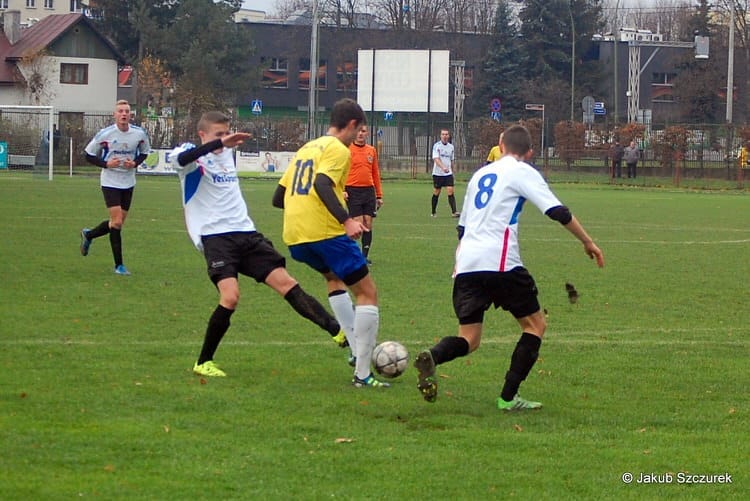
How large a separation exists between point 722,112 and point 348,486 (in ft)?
246

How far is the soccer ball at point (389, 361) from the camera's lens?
736cm

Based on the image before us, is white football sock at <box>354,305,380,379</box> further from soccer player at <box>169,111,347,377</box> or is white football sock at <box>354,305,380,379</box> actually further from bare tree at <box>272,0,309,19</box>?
bare tree at <box>272,0,309,19</box>

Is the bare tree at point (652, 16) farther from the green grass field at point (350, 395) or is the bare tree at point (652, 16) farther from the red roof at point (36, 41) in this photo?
the green grass field at point (350, 395)

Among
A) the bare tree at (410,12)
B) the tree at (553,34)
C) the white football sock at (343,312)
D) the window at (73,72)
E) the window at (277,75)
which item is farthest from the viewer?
the window at (277,75)

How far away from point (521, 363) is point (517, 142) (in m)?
1.35

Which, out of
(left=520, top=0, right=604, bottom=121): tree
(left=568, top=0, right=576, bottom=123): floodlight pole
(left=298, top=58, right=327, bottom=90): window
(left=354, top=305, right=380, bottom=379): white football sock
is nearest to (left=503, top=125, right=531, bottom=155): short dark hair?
(left=354, top=305, right=380, bottom=379): white football sock

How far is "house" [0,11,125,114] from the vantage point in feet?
212

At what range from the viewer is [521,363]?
7051mm

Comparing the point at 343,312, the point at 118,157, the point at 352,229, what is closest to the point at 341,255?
the point at 352,229

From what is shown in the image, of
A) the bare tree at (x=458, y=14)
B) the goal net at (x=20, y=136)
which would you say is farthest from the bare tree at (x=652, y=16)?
the goal net at (x=20, y=136)

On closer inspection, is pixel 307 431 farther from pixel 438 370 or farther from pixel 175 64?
pixel 175 64

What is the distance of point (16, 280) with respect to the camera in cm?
1254

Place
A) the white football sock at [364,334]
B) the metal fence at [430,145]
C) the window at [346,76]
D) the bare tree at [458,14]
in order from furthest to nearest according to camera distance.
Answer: the bare tree at [458,14] < the window at [346,76] < the metal fence at [430,145] < the white football sock at [364,334]

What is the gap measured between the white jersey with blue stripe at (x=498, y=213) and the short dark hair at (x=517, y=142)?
66 mm
